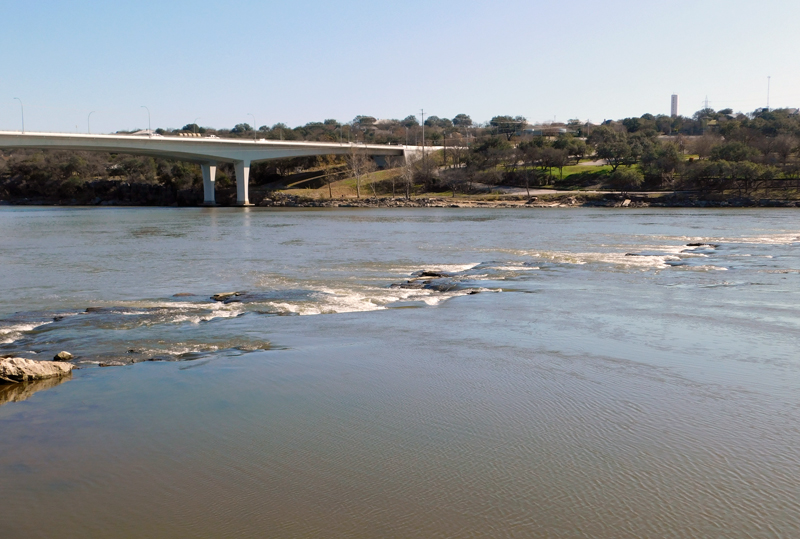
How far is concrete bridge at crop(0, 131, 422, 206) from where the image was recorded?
213 ft

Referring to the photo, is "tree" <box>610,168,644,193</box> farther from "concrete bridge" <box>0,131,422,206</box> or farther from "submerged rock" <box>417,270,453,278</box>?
"submerged rock" <box>417,270,453,278</box>

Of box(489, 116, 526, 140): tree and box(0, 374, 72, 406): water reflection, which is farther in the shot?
box(489, 116, 526, 140): tree

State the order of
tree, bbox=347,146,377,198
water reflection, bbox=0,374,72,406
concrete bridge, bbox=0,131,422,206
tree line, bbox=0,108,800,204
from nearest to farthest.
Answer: water reflection, bbox=0,374,72,406 → concrete bridge, bbox=0,131,422,206 → tree line, bbox=0,108,800,204 → tree, bbox=347,146,377,198

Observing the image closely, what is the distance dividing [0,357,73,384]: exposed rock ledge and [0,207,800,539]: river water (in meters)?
0.38

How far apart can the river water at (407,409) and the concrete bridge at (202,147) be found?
4969 centimetres

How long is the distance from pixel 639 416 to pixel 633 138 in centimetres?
9162

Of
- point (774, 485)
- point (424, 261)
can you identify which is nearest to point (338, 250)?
point (424, 261)

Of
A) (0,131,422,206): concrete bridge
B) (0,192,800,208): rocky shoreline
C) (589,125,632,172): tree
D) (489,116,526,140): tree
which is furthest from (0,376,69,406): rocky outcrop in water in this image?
(489,116,526,140): tree

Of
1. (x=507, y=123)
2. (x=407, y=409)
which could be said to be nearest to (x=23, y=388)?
(x=407, y=409)

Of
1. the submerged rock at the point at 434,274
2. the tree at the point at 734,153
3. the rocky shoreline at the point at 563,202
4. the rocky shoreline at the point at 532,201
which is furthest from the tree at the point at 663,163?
the submerged rock at the point at 434,274

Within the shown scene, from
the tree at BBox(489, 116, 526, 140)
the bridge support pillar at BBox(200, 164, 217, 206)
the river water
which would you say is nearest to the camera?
the river water

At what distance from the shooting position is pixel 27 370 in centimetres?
1018

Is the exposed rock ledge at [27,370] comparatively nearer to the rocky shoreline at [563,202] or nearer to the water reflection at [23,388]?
the water reflection at [23,388]

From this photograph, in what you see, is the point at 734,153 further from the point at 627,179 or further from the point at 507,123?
the point at 507,123
